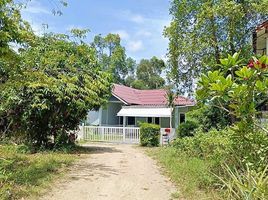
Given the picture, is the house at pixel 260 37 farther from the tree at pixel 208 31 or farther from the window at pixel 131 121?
the window at pixel 131 121

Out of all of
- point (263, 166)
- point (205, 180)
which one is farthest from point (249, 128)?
point (205, 180)

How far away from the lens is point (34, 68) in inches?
568

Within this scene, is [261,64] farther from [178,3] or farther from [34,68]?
[178,3]

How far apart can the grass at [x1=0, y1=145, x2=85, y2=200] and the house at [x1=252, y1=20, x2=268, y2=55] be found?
8517 millimetres

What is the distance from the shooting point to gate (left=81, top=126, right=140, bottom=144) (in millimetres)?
25078

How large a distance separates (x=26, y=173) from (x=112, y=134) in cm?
1589

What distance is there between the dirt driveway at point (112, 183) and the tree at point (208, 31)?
927cm

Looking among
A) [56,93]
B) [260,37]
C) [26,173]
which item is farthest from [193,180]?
[56,93]

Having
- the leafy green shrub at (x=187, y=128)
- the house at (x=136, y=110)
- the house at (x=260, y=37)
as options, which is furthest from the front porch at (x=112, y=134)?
the house at (x=260, y=37)

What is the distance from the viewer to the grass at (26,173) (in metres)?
7.97

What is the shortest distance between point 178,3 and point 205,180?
1493cm

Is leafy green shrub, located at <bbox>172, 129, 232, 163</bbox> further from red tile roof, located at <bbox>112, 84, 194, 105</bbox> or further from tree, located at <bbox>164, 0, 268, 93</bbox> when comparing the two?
red tile roof, located at <bbox>112, 84, 194, 105</bbox>

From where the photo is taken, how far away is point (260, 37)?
48.5 feet

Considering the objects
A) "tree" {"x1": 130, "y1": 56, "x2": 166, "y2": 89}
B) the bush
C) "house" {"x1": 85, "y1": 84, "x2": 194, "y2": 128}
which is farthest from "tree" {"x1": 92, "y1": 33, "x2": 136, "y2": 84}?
the bush
